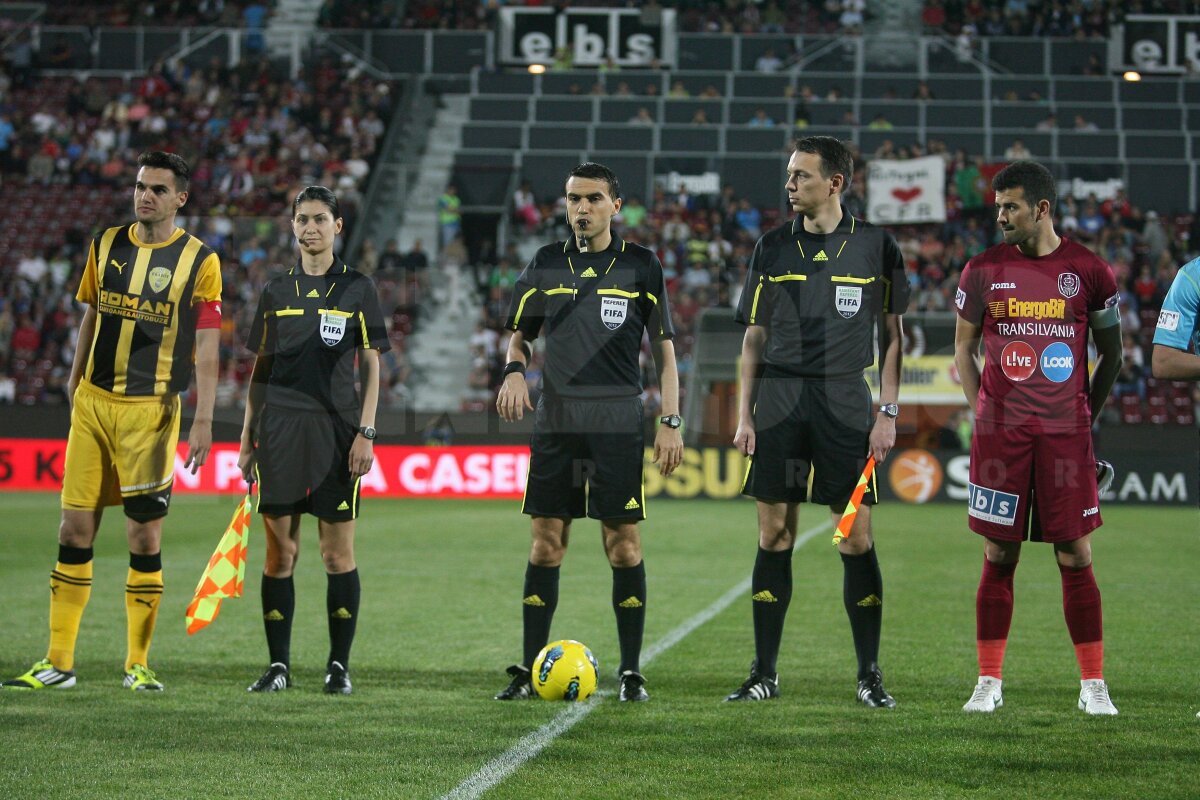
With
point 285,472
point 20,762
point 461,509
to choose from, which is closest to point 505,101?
point 461,509

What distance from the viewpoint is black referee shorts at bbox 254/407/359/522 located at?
6.09 meters

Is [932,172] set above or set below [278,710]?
above

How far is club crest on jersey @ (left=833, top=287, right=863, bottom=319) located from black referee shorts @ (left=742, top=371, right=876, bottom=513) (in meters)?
0.29

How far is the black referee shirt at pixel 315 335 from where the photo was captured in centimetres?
618

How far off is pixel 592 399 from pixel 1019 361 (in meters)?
1.78

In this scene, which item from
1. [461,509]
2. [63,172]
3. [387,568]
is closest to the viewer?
[387,568]

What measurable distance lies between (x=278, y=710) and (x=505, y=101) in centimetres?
2330

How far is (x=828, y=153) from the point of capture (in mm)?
5883

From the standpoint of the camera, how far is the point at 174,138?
2762cm

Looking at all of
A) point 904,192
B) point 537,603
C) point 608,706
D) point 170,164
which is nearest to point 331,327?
point 170,164

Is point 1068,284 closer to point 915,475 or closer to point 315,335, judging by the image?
point 315,335

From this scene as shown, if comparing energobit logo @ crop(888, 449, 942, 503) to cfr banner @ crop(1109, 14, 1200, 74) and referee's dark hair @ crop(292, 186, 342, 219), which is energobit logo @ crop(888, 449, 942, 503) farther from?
referee's dark hair @ crop(292, 186, 342, 219)

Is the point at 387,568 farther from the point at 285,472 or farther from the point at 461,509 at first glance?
the point at 461,509

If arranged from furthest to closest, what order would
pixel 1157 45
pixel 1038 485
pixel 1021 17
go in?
pixel 1021 17 → pixel 1157 45 → pixel 1038 485
